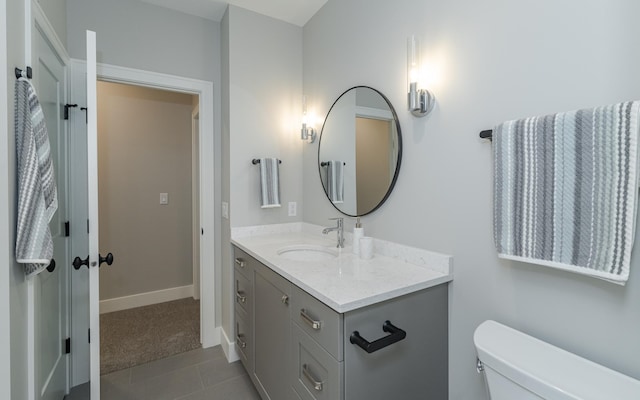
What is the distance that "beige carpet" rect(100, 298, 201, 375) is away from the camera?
7.33ft

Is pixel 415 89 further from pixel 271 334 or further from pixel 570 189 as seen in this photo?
pixel 271 334

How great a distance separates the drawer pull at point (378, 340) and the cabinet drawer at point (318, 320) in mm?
53

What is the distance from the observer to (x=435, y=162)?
137 cm

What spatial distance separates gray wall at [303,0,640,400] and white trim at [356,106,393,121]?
0.24 ft

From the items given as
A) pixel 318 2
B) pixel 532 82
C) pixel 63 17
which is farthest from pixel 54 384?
pixel 318 2

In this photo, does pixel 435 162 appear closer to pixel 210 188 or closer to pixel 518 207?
pixel 518 207

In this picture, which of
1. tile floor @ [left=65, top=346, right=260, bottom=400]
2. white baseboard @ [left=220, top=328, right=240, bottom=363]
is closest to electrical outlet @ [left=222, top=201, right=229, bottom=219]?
white baseboard @ [left=220, top=328, right=240, bottom=363]

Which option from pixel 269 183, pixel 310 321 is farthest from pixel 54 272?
pixel 310 321

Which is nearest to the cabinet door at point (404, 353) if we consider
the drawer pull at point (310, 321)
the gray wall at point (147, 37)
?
the drawer pull at point (310, 321)

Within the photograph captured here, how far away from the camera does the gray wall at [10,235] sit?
100cm

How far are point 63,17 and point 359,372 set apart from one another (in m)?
2.61

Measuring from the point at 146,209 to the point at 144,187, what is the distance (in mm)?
242

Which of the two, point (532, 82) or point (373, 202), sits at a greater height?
point (532, 82)

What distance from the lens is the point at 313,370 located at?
3.79 feet
